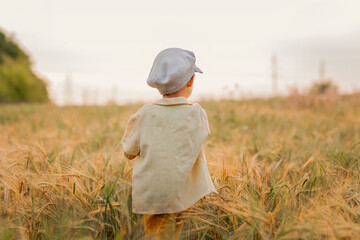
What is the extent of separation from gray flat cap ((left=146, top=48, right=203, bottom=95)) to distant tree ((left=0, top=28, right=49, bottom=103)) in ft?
71.5

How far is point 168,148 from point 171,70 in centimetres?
41

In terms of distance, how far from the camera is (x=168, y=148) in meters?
1.51

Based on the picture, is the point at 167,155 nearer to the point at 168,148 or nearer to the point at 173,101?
the point at 168,148

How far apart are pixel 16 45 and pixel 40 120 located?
2081 centimetres

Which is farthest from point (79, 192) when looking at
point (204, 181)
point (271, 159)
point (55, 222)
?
point (271, 159)

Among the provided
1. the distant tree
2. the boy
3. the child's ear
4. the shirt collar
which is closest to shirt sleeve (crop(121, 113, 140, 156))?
the boy

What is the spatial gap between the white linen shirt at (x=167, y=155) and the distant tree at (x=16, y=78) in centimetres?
2180

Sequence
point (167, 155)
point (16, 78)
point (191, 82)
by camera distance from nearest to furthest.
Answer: point (167, 155), point (191, 82), point (16, 78)

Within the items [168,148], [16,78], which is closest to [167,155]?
[168,148]

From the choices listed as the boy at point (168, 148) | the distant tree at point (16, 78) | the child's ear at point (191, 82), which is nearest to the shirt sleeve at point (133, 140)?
the boy at point (168, 148)

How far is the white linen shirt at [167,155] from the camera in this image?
4.92 ft

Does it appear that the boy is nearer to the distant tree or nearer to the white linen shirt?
the white linen shirt

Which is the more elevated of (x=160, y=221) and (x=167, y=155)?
(x=167, y=155)

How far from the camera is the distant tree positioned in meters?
20.2
